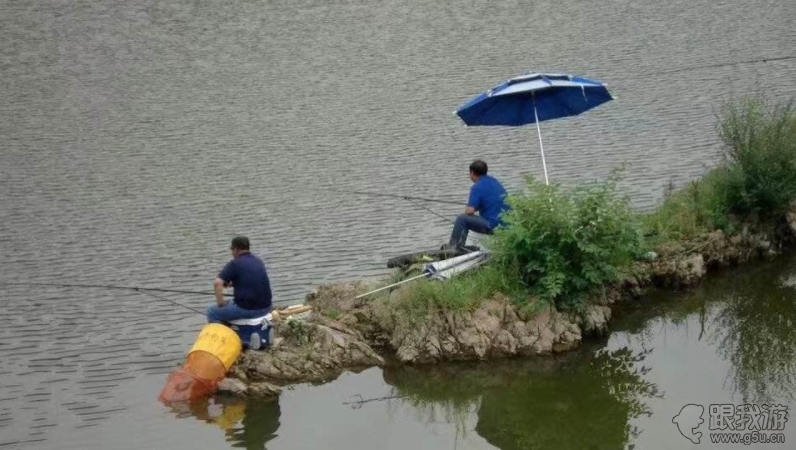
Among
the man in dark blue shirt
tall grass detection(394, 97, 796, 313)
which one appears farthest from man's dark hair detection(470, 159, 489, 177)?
the man in dark blue shirt

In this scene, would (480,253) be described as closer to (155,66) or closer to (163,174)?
(163,174)

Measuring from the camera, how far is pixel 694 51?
35.4 meters

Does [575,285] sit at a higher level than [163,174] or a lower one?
lower

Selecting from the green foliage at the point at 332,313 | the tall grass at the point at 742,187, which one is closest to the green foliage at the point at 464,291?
the green foliage at the point at 332,313

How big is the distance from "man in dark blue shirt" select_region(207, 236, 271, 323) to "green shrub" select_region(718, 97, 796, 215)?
8706 millimetres

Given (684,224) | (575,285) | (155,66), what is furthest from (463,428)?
(155,66)

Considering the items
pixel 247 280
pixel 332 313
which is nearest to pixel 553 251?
pixel 332 313

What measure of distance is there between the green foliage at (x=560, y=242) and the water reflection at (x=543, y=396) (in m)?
1.15

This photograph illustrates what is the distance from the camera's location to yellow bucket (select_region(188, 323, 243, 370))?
49.2ft

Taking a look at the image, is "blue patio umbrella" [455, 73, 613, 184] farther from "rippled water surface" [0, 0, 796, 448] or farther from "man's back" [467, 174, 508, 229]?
"rippled water surface" [0, 0, 796, 448]

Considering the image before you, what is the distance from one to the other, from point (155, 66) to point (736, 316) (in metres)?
25.1

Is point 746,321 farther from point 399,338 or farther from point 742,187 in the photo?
point 399,338

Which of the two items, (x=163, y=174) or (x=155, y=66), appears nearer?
(x=163, y=174)

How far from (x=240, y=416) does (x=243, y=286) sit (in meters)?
2.09
